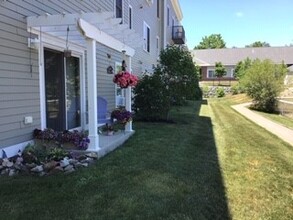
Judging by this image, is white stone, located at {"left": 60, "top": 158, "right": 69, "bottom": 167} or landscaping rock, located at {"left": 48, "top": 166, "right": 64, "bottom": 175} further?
white stone, located at {"left": 60, "top": 158, "right": 69, "bottom": 167}

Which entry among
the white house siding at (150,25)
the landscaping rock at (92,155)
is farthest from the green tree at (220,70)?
the landscaping rock at (92,155)

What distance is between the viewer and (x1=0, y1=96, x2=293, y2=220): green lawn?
14.3ft

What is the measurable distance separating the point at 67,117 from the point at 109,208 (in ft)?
16.0

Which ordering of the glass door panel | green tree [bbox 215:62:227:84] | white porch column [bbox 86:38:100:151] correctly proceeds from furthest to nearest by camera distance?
green tree [bbox 215:62:227:84], the glass door panel, white porch column [bbox 86:38:100:151]

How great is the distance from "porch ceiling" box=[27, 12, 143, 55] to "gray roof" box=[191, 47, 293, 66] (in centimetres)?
4640

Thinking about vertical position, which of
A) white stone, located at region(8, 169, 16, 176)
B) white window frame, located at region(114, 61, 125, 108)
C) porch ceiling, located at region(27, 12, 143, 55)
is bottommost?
white stone, located at region(8, 169, 16, 176)

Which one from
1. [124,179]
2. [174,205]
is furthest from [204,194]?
[124,179]

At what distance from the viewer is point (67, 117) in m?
8.92

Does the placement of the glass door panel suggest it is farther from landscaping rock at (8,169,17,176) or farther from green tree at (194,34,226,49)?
green tree at (194,34,226,49)

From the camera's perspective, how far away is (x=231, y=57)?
55594 mm

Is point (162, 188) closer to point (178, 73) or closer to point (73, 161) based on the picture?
point (73, 161)

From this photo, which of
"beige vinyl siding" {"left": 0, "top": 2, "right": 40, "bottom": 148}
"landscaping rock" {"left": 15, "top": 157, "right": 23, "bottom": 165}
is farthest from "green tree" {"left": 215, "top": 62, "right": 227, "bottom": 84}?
"landscaping rock" {"left": 15, "top": 157, "right": 23, "bottom": 165}

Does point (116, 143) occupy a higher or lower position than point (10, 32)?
lower

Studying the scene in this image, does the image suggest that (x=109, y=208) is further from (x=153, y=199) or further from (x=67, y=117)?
(x=67, y=117)
